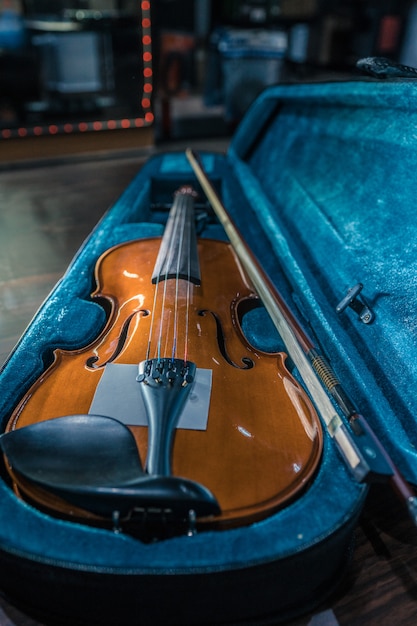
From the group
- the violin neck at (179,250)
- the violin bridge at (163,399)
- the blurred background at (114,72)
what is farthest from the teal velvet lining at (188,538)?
the blurred background at (114,72)

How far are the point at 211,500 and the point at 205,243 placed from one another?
94cm

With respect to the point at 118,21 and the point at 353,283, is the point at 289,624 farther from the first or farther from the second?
the point at 118,21

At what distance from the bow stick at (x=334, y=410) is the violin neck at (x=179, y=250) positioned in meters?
0.18

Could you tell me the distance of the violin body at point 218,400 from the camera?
1.99 ft

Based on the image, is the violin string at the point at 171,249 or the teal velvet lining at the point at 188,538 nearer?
the teal velvet lining at the point at 188,538

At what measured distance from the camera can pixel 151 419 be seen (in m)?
0.65

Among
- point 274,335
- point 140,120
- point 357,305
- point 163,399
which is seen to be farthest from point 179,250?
point 140,120

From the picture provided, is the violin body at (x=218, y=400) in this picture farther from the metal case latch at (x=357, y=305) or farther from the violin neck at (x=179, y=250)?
the metal case latch at (x=357, y=305)

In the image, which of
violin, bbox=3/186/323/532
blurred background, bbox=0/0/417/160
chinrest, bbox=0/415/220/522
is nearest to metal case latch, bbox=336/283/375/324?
violin, bbox=3/186/323/532

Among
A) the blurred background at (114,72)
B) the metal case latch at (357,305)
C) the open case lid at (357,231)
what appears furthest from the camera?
the blurred background at (114,72)

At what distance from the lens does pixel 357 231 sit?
1.17m

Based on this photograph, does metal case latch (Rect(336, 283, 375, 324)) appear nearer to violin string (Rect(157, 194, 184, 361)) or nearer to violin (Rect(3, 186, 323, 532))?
violin (Rect(3, 186, 323, 532))

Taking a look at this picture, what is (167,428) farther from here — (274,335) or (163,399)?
(274,335)

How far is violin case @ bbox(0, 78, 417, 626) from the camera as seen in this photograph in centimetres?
57
